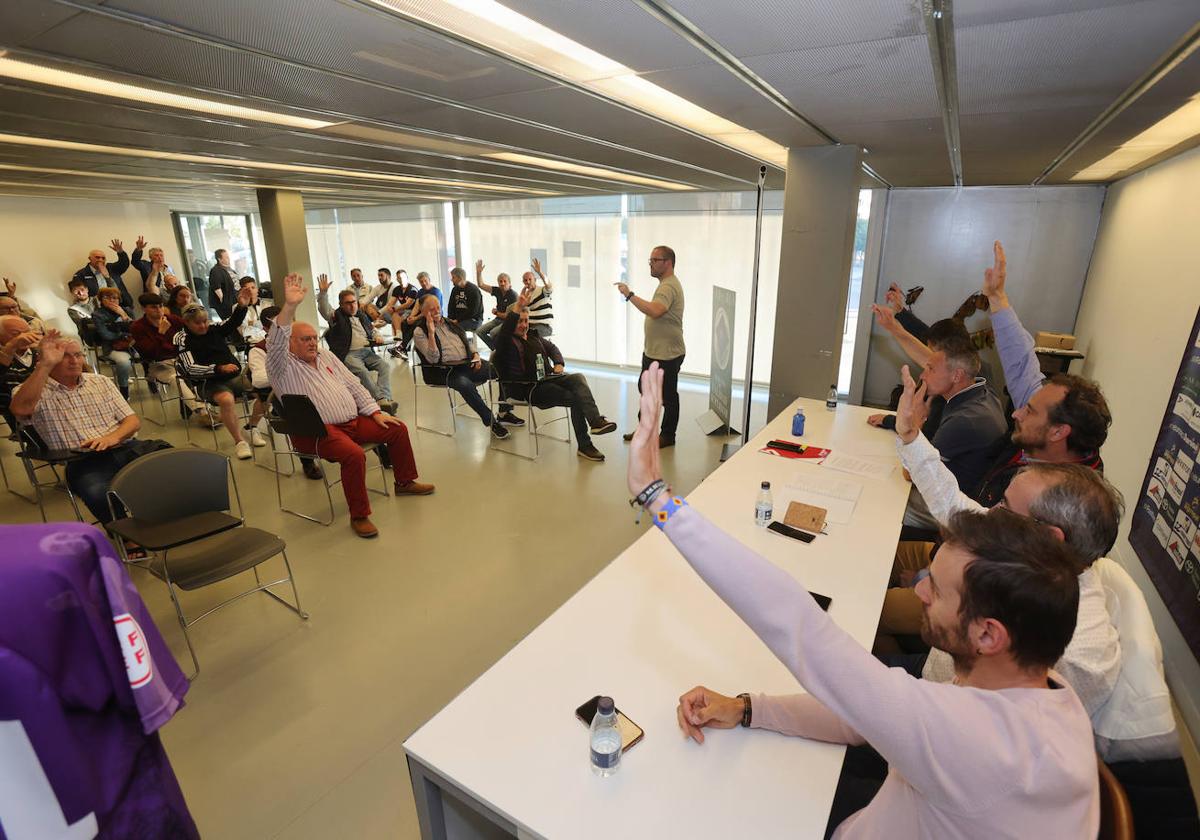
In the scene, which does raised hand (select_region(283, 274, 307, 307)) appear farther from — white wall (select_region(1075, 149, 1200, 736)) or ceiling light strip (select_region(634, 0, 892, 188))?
white wall (select_region(1075, 149, 1200, 736))

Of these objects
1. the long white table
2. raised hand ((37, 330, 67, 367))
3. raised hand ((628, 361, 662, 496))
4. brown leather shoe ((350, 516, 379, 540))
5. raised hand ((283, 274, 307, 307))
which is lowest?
brown leather shoe ((350, 516, 379, 540))

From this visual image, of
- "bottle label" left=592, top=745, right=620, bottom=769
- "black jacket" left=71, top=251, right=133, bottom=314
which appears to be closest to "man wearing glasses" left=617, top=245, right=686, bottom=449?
"bottle label" left=592, top=745, right=620, bottom=769

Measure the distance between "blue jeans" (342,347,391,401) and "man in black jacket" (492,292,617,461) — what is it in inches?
67.7

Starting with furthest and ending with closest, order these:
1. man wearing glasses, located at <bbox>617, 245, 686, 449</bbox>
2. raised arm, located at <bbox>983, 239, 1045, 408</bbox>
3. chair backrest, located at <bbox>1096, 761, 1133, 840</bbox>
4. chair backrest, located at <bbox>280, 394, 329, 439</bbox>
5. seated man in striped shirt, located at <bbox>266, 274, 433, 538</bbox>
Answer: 1. man wearing glasses, located at <bbox>617, 245, 686, 449</bbox>
2. seated man in striped shirt, located at <bbox>266, 274, 433, 538</bbox>
3. chair backrest, located at <bbox>280, 394, 329, 439</bbox>
4. raised arm, located at <bbox>983, 239, 1045, 408</bbox>
5. chair backrest, located at <bbox>1096, 761, 1133, 840</bbox>

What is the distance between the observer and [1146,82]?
221 cm

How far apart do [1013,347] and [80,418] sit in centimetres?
551

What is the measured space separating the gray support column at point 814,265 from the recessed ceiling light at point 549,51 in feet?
4.07

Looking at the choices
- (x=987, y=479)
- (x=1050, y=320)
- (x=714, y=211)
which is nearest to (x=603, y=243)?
(x=714, y=211)

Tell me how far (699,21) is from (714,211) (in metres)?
6.49

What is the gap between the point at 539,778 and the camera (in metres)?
1.28

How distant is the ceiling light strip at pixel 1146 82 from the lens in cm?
178

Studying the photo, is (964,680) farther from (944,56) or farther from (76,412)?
(76,412)

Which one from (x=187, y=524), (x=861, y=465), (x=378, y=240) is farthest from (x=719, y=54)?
(x=378, y=240)

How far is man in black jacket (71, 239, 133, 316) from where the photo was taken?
8.18 meters
